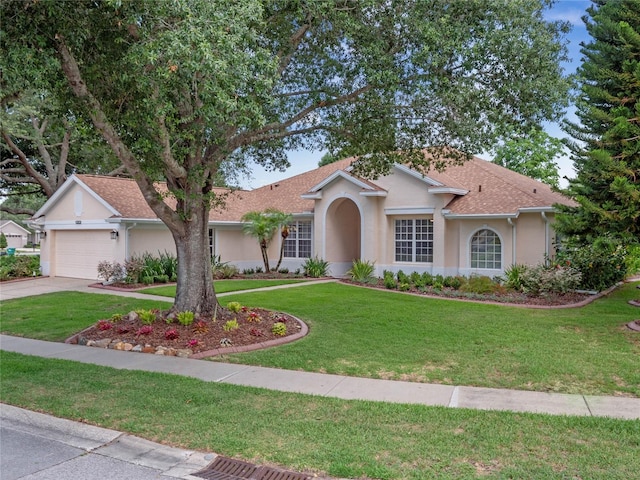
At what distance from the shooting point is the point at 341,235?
76.4 feet

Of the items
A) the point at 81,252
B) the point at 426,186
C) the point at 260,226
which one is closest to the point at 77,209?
the point at 81,252

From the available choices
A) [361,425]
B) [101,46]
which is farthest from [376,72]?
[361,425]

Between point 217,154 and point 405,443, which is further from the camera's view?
point 217,154

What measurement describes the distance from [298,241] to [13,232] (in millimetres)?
71939

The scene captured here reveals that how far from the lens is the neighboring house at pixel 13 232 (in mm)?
77125

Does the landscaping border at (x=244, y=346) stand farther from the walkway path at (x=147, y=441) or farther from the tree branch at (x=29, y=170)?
the tree branch at (x=29, y=170)

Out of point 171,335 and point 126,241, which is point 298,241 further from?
point 171,335

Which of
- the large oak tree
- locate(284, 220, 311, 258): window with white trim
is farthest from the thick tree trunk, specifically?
locate(284, 220, 311, 258): window with white trim

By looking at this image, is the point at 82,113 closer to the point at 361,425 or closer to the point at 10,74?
the point at 10,74

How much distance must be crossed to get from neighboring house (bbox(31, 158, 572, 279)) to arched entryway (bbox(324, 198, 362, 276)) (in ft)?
0.16

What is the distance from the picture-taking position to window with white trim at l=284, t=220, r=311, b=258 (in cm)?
2394

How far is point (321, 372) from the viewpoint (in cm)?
805

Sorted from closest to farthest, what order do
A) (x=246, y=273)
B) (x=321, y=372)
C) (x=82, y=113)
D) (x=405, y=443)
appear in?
(x=405, y=443)
(x=321, y=372)
(x=82, y=113)
(x=246, y=273)

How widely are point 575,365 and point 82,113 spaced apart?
9948 millimetres
